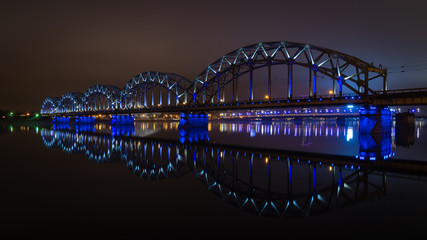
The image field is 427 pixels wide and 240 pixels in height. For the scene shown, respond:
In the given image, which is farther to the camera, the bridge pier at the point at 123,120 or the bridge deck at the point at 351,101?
the bridge pier at the point at 123,120

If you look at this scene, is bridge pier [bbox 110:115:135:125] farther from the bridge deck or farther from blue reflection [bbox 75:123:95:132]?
the bridge deck

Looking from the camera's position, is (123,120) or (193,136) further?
(123,120)

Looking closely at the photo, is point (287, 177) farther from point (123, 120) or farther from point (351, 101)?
point (123, 120)

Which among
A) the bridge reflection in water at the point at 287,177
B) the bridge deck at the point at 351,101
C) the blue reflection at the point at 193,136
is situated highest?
the bridge deck at the point at 351,101

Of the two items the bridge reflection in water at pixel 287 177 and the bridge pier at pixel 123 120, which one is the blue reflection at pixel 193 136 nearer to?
the bridge reflection in water at pixel 287 177

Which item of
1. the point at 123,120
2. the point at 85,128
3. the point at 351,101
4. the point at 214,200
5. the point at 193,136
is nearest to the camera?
the point at 214,200

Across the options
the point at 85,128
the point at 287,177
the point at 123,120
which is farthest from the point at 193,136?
A: the point at 123,120

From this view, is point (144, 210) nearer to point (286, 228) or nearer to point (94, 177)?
point (286, 228)

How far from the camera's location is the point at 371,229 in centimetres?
933

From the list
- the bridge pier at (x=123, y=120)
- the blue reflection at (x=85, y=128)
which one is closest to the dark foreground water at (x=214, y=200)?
the blue reflection at (x=85, y=128)

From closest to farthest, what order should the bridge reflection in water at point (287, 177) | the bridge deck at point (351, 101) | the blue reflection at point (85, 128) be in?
the bridge reflection in water at point (287, 177)
the bridge deck at point (351, 101)
the blue reflection at point (85, 128)

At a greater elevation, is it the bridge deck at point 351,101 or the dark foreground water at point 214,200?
the bridge deck at point 351,101

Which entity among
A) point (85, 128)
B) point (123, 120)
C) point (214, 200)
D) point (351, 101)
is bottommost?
point (85, 128)

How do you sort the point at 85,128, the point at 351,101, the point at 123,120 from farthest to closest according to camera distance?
the point at 123,120
the point at 85,128
the point at 351,101
